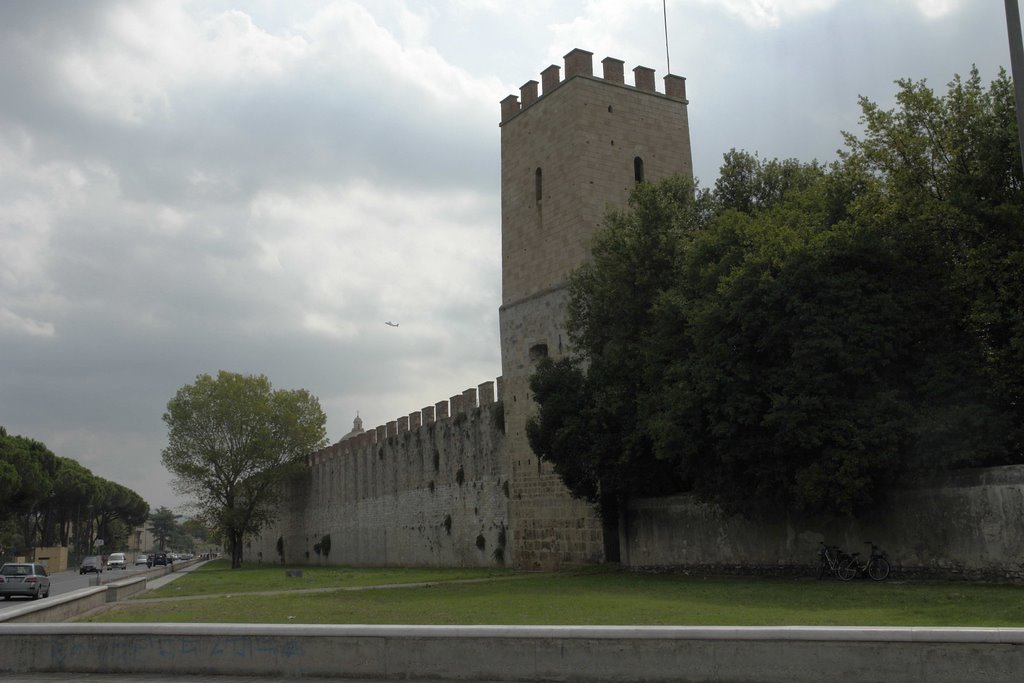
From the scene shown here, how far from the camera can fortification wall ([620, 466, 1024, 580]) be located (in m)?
14.4

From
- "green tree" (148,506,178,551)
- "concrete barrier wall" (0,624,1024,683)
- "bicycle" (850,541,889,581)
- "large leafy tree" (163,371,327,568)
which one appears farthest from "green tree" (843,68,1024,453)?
"green tree" (148,506,178,551)

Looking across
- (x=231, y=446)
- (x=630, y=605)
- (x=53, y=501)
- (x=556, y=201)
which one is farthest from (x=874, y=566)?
(x=53, y=501)

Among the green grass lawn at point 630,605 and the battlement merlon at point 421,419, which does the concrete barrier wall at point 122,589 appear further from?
the battlement merlon at point 421,419

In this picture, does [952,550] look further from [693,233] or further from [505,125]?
[505,125]

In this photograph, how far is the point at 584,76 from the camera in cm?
2881

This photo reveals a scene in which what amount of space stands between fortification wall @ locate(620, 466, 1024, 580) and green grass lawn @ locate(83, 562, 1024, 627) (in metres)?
0.62

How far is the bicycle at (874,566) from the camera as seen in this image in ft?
53.3

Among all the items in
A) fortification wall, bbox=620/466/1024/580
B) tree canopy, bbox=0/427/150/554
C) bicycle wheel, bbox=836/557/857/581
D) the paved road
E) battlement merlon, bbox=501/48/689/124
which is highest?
battlement merlon, bbox=501/48/689/124

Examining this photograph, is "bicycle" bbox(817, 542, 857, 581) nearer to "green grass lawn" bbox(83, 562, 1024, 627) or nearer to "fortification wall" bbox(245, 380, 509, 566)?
"green grass lawn" bbox(83, 562, 1024, 627)

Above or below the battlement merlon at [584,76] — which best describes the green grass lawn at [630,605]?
below

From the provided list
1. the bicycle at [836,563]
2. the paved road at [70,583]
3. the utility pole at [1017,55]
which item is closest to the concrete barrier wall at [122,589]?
the paved road at [70,583]

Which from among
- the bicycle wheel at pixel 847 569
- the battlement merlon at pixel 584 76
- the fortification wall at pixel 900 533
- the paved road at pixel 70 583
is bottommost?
the paved road at pixel 70 583

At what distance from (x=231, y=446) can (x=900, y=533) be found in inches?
1611

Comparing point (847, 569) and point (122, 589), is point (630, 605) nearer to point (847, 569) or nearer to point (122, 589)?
point (847, 569)
